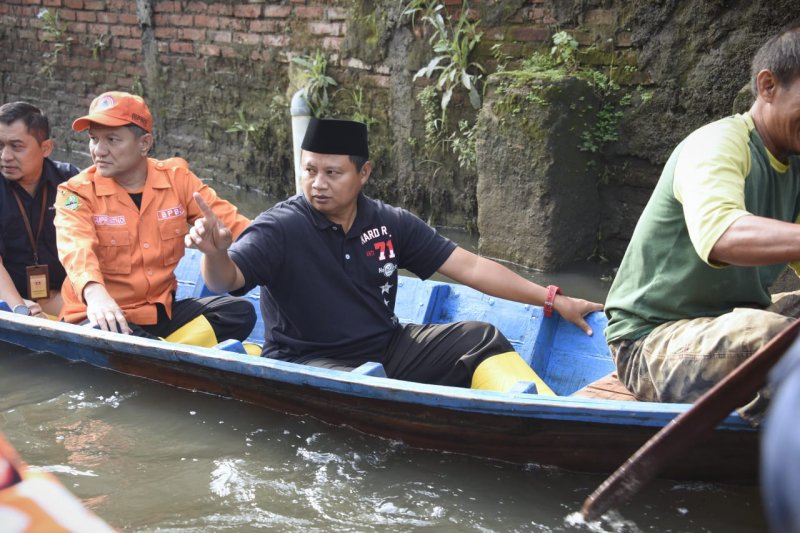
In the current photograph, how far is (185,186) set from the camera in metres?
4.86

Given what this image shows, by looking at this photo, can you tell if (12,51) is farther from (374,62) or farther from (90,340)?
(90,340)

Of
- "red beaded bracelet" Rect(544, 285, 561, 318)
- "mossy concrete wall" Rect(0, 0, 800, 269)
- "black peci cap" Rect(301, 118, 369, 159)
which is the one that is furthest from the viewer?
"mossy concrete wall" Rect(0, 0, 800, 269)

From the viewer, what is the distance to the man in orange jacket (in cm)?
457

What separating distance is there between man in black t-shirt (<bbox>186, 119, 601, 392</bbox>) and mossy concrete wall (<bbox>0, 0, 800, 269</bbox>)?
2068mm

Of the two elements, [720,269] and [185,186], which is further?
[185,186]

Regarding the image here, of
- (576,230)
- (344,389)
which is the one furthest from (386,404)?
(576,230)

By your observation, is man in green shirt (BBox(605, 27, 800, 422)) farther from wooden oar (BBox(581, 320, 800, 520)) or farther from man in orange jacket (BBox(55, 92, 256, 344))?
man in orange jacket (BBox(55, 92, 256, 344))

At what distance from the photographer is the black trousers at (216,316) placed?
4.77 meters

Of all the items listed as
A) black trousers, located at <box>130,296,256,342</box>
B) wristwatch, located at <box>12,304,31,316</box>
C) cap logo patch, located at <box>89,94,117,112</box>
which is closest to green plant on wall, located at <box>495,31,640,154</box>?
black trousers, located at <box>130,296,256,342</box>

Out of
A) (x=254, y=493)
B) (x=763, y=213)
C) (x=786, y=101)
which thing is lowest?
(x=254, y=493)

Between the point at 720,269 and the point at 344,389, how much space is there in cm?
151

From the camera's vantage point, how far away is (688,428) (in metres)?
2.21

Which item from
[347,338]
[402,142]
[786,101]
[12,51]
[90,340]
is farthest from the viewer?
[12,51]

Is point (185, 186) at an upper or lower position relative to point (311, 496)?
upper
